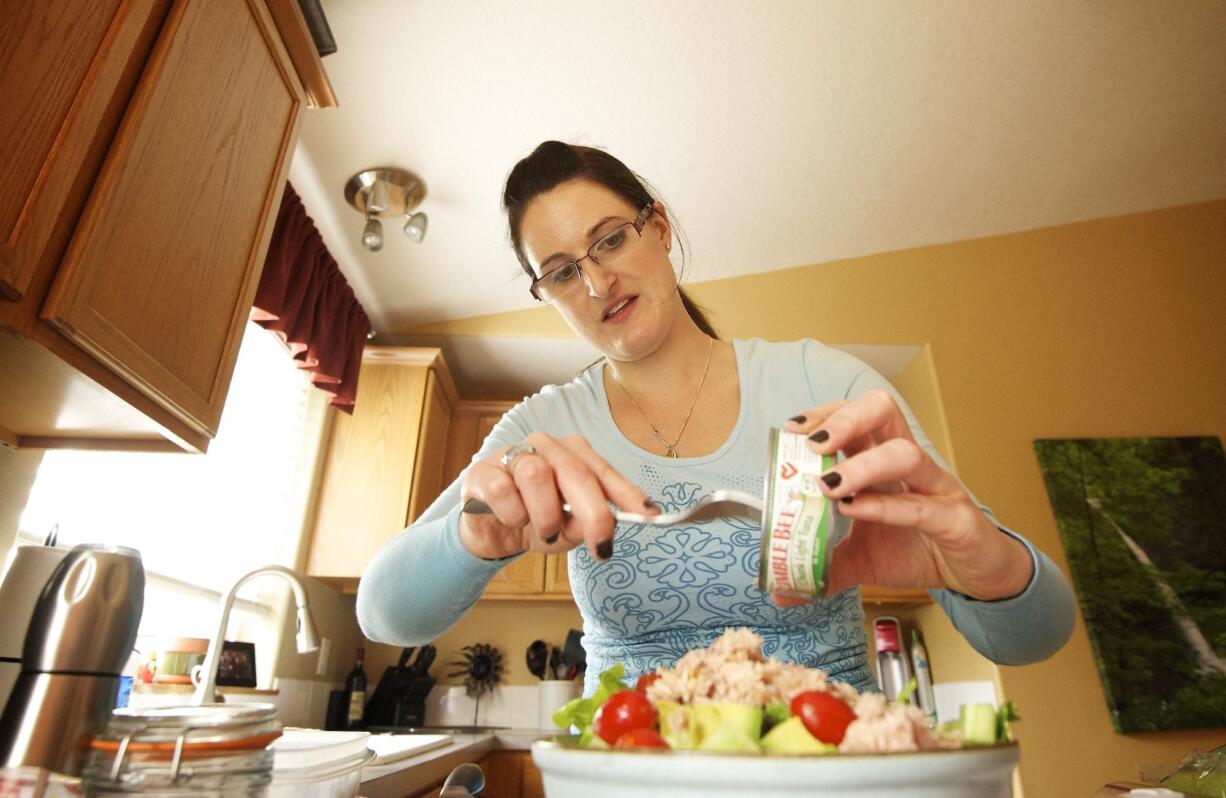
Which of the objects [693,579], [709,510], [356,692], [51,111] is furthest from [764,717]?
[356,692]

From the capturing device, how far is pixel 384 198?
207cm

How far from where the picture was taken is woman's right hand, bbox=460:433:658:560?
0.57 metres

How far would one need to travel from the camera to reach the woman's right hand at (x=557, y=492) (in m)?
0.57

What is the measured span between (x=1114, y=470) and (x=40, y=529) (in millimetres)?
3178

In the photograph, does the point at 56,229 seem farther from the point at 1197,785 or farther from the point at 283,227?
the point at 1197,785

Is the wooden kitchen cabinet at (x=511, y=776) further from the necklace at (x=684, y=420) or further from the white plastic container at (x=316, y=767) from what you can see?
the white plastic container at (x=316, y=767)

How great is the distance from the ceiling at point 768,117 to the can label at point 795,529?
159 cm

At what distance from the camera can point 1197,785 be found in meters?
0.69

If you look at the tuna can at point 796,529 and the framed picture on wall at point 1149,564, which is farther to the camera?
the framed picture on wall at point 1149,564

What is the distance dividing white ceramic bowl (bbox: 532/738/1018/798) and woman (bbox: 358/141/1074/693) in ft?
0.61

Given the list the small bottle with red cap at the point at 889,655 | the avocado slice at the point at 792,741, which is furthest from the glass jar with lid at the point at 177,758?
the small bottle with red cap at the point at 889,655

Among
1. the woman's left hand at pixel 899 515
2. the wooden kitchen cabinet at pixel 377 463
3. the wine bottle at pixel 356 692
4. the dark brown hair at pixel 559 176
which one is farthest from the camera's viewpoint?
the wine bottle at pixel 356 692

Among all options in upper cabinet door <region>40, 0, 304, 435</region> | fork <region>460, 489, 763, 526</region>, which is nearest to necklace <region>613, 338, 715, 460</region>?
fork <region>460, 489, 763, 526</region>

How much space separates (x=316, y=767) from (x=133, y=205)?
2.73 feet
